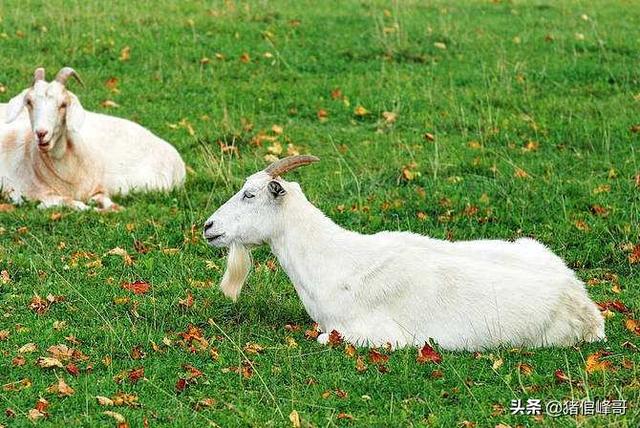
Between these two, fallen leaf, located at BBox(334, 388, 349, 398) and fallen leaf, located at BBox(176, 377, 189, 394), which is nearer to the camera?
fallen leaf, located at BBox(334, 388, 349, 398)

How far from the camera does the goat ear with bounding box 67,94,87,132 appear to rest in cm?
1118

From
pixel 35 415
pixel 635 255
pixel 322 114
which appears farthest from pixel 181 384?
pixel 322 114

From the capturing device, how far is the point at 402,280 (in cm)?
714

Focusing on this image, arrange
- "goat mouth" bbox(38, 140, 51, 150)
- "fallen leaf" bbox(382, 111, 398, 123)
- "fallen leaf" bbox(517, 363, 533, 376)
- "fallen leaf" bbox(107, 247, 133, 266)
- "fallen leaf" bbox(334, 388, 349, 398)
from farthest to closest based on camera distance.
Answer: "fallen leaf" bbox(382, 111, 398, 123) → "goat mouth" bbox(38, 140, 51, 150) → "fallen leaf" bbox(107, 247, 133, 266) → "fallen leaf" bbox(517, 363, 533, 376) → "fallen leaf" bbox(334, 388, 349, 398)

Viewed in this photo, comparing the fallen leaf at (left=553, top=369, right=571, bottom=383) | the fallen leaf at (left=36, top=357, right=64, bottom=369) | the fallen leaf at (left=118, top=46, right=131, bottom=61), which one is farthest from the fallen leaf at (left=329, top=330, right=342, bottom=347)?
the fallen leaf at (left=118, top=46, right=131, bottom=61)

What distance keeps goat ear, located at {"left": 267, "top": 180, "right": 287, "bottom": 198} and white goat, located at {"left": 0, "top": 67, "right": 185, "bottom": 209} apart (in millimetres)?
3971

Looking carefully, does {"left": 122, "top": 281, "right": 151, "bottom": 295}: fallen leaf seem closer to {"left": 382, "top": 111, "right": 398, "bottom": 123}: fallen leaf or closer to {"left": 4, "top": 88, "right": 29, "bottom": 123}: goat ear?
{"left": 4, "top": 88, "right": 29, "bottom": 123}: goat ear

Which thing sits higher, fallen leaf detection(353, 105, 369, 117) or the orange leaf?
the orange leaf

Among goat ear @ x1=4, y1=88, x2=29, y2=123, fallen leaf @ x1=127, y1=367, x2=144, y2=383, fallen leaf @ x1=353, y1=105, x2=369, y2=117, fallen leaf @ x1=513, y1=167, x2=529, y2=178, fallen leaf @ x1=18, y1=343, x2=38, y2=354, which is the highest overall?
fallen leaf @ x1=127, y1=367, x2=144, y2=383

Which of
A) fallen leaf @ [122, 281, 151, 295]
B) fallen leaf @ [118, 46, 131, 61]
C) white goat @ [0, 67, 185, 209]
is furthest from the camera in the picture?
fallen leaf @ [118, 46, 131, 61]

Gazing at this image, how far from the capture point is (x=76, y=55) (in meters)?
15.3

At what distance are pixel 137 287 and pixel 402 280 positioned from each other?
6.65 feet

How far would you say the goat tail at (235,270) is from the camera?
7520 millimetres

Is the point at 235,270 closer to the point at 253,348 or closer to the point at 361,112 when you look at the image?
the point at 253,348
